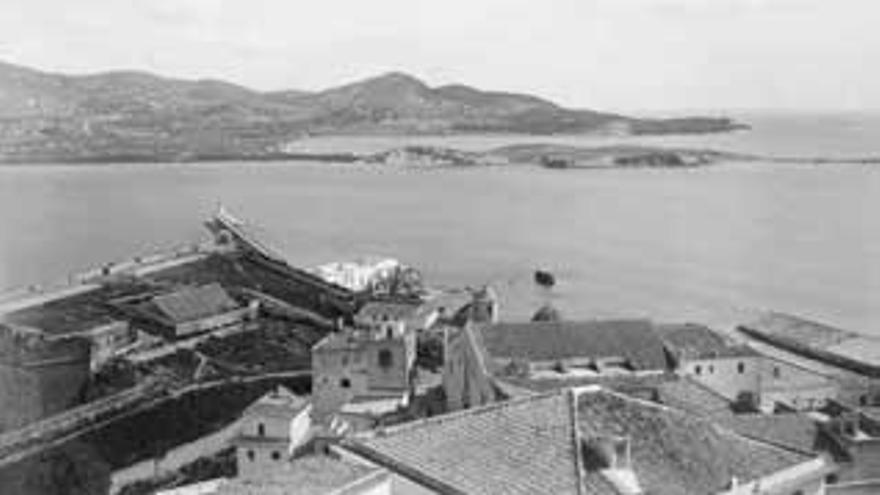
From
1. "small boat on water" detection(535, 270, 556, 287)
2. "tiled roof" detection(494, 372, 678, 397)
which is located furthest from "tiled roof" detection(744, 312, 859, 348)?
"small boat on water" detection(535, 270, 556, 287)

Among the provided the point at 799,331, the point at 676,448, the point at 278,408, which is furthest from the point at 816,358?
the point at 676,448

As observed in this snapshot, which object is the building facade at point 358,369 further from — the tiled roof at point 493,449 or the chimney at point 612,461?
the chimney at point 612,461

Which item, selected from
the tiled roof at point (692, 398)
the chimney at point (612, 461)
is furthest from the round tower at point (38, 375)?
the chimney at point (612, 461)

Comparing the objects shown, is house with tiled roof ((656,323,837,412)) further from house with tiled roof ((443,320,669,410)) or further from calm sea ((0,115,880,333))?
calm sea ((0,115,880,333))

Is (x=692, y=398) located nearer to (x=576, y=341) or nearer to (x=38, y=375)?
(x=576, y=341)

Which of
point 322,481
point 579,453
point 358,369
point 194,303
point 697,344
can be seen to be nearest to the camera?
point 322,481

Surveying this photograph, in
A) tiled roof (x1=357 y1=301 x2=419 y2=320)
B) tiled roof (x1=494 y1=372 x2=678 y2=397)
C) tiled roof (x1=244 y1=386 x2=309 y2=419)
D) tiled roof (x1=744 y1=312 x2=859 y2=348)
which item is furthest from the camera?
tiled roof (x1=744 y1=312 x2=859 y2=348)
